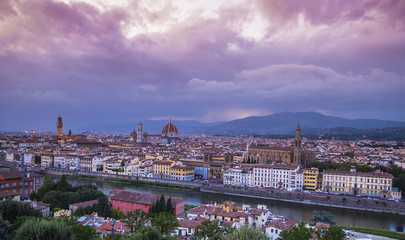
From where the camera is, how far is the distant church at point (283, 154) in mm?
38312

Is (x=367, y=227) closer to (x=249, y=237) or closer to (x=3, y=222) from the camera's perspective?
(x=249, y=237)

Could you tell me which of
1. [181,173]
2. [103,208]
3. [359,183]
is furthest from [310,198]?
[103,208]

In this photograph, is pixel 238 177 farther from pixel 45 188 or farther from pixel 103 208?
pixel 45 188

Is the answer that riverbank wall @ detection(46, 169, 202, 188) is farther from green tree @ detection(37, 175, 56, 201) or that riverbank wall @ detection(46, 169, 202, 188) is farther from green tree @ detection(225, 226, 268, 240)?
green tree @ detection(225, 226, 268, 240)

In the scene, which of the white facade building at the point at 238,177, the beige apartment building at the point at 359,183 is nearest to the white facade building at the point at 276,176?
the white facade building at the point at 238,177

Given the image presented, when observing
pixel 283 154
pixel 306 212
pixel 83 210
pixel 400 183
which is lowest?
pixel 306 212

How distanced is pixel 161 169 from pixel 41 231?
27565 mm

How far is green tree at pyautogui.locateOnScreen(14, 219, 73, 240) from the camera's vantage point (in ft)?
26.4

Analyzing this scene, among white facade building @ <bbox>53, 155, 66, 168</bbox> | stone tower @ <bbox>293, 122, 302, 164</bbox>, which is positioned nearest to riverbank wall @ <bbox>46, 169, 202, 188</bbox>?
white facade building @ <bbox>53, 155, 66, 168</bbox>

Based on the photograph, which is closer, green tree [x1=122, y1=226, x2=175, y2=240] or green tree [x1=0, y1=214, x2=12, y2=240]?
green tree [x1=122, y1=226, x2=175, y2=240]

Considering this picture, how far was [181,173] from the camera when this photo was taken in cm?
3422

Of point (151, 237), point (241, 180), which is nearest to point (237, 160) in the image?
point (241, 180)

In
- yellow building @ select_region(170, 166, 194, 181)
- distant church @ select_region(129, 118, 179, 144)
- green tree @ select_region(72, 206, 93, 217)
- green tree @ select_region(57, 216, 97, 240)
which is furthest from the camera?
distant church @ select_region(129, 118, 179, 144)

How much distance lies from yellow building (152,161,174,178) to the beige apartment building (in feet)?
52.7
